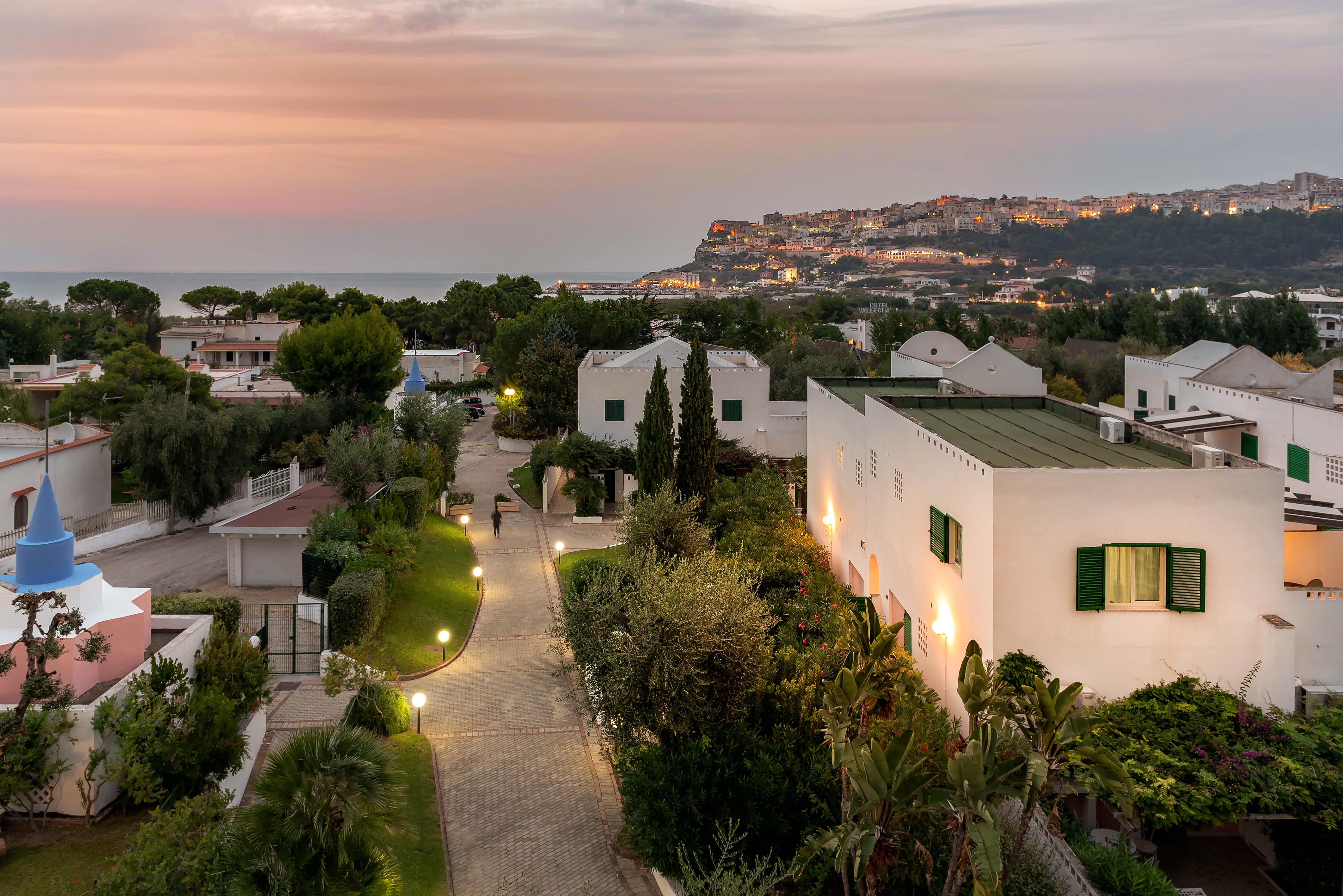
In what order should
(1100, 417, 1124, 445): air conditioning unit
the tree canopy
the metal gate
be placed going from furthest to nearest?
1. the tree canopy
2. the metal gate
3. (1100, 417, 1124, 445): air conditioning unit

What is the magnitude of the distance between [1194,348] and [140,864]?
34663 millimetres

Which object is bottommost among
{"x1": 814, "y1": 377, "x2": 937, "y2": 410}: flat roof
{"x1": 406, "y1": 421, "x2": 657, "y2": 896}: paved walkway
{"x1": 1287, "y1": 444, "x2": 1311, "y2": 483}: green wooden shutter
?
{"x1": 406, "y1": 421, "x2": 657, "y2": 896}: paved walkway

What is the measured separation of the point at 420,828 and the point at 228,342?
6686 cm

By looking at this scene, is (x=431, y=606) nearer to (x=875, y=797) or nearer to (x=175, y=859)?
(x=175, y=859)

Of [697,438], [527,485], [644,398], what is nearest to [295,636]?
[697,438]

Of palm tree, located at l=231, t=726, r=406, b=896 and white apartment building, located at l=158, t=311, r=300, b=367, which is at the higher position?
white apartment building, located at l=158, t=311, r=300, b=367

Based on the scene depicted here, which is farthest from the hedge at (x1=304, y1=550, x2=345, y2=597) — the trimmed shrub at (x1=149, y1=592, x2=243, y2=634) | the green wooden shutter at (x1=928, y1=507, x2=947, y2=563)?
the green wooden shutter at (x1=928, y1=507, x2=947, y2=563)

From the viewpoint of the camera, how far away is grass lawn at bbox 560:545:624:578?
27.9m

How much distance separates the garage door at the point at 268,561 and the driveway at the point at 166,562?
166cm

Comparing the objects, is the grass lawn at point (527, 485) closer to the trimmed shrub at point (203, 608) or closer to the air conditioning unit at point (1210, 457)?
the trimmed shrub at point (203, 608)

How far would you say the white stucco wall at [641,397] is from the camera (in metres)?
37.3

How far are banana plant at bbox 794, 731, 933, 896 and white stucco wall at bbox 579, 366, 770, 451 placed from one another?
91.3 feet

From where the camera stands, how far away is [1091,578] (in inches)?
509

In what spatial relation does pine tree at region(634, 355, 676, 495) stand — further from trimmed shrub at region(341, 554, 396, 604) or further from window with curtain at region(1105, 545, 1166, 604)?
window with curtain at region(1105, 545, 1166, 604)
